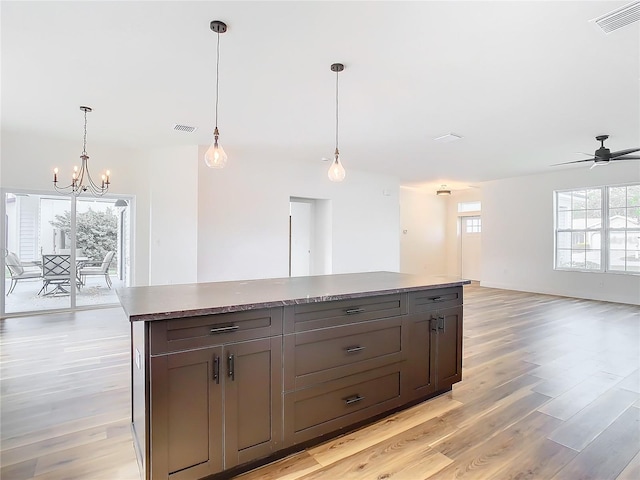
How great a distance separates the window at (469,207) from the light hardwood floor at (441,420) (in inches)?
256

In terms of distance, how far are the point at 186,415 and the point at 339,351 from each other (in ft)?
2.99

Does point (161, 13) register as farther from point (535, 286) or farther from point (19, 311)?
point (535, 286)

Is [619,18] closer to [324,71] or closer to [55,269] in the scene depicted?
[324,71]

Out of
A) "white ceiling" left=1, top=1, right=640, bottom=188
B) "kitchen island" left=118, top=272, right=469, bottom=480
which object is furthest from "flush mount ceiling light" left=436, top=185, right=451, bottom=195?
"kitchen island" left=118, top=272, right=469, bottom=480

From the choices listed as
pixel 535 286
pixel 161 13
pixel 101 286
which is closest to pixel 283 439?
pixel 161 13

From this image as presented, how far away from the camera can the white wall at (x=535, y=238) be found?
6.88 m

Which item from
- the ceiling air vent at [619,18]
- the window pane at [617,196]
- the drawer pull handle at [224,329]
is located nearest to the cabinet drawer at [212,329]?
the drawer pull handle at [224,329]

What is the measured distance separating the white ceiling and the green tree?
1422 millimetres

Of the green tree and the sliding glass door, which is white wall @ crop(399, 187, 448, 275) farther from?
the green tree

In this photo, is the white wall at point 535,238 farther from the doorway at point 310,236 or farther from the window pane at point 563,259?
the doorway at point 310,236

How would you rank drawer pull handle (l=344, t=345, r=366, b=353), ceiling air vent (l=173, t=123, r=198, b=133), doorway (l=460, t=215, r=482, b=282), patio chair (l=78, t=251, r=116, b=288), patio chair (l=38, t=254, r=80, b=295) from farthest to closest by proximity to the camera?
doorway (l=460, t=215, r=482, b=282), patio chair (l=78, t=251, r=116, b=288), patio chair (l=38, t=254, r=80, b=295), ceiling air vent (l=173, t=123, r=198, b=133), drawer pull handle (l=344, t=345, r=366, b=353)

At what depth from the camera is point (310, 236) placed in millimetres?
7625

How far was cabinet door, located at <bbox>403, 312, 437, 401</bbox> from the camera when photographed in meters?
2.48

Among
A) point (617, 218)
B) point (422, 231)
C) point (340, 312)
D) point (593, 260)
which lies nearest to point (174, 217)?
point (340, 312)
